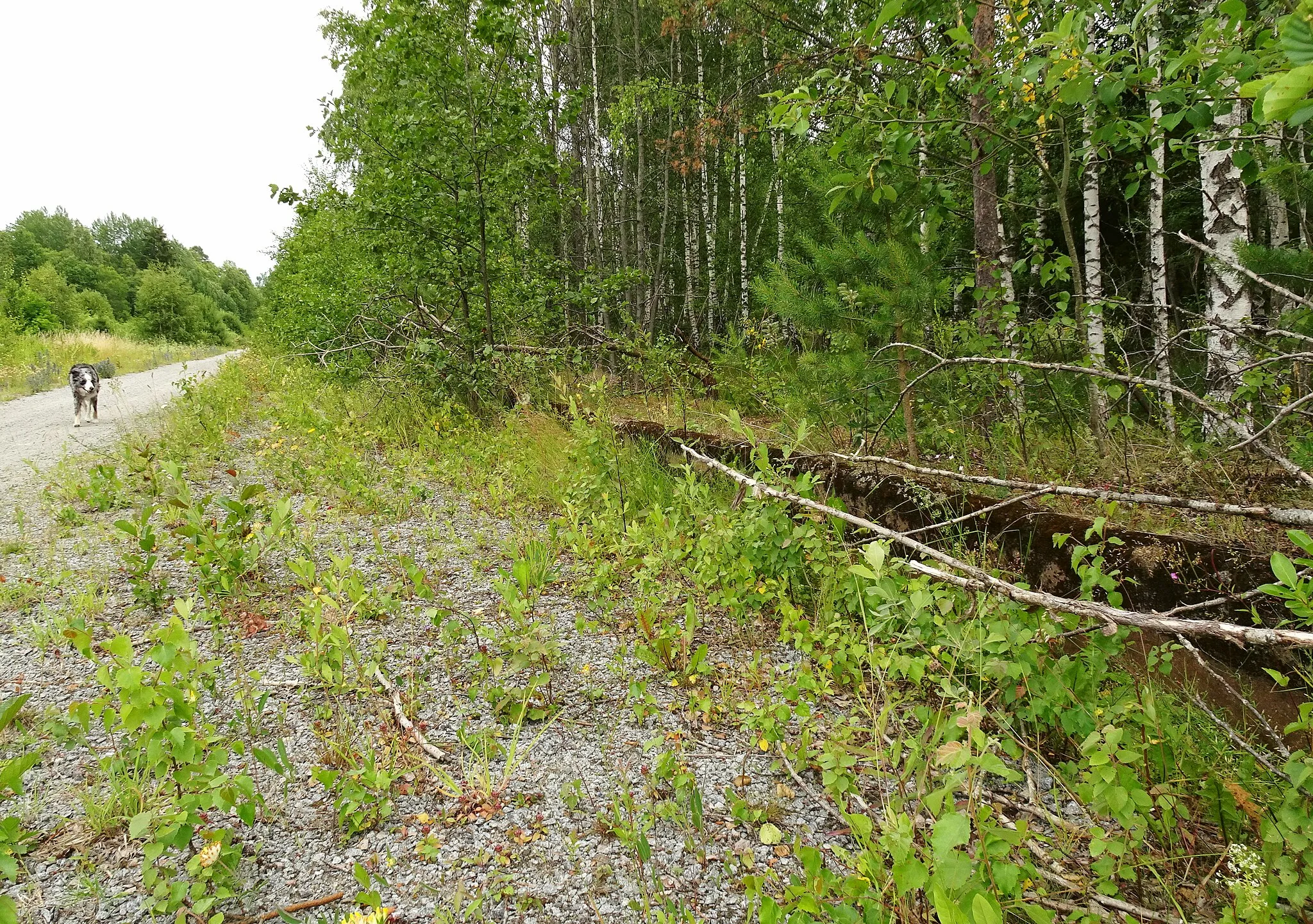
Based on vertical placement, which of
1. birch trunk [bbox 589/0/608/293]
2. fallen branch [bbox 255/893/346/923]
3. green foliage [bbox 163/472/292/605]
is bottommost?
fallen branch [bbox 255/893/346/923]

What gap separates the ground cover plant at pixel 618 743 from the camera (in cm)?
147

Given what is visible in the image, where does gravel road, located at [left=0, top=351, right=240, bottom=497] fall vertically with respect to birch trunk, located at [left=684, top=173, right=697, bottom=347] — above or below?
below

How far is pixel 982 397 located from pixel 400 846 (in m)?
4.01

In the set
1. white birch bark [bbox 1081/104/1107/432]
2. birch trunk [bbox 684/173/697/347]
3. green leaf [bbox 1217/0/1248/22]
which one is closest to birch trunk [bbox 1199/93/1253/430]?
white birch bark [bbox 1081/104/1107/432]

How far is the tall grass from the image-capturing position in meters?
13.1

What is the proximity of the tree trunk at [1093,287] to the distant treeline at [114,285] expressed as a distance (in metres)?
23.8

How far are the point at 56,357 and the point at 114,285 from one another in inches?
1598

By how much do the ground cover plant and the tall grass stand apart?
13713mm

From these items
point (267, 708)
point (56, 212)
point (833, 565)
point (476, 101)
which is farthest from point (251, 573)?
point (56, 212)

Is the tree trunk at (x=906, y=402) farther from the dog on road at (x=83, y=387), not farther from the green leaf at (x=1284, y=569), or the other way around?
the dog on road at (x=83, y=387)

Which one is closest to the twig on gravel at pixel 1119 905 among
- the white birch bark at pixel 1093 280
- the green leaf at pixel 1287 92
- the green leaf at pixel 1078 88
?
the green leaf at pixel 1287 92

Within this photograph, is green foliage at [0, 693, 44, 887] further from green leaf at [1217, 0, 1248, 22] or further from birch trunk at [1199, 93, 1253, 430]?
birch trunk at [1199, 93, 1253, 430]

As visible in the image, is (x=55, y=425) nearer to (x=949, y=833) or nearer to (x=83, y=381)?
(x=83, y=381)

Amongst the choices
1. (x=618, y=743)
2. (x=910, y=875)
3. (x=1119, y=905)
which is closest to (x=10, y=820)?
(x=618, y=743)
